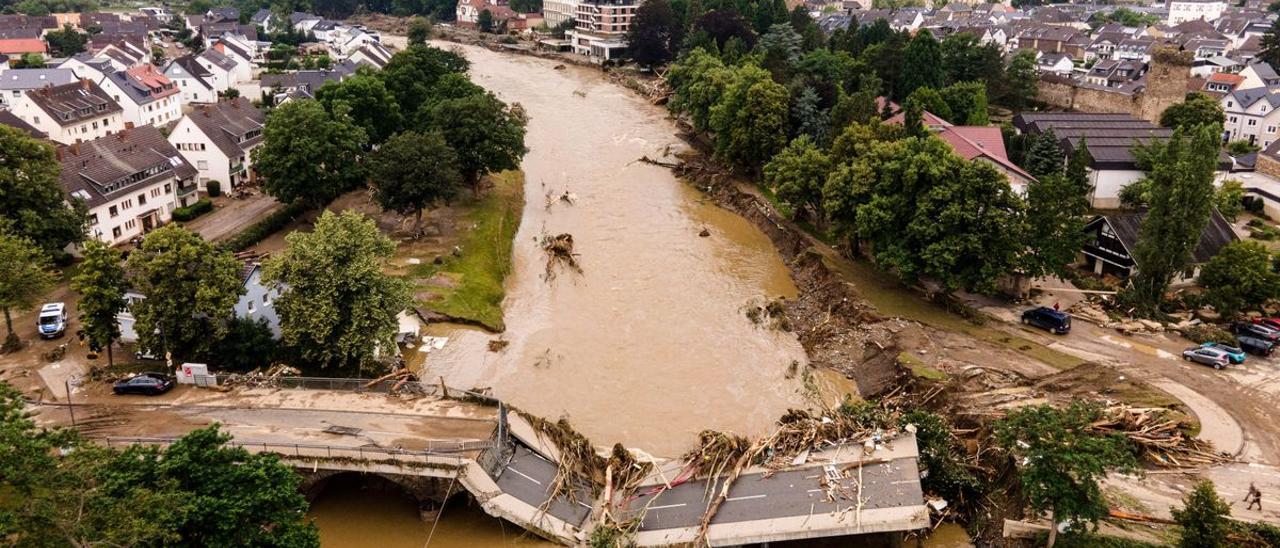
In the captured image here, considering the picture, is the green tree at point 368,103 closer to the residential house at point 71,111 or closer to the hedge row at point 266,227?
the hedge row at point 266,227

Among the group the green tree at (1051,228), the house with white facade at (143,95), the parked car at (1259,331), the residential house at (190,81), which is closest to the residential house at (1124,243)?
the green tree at (1051,228)

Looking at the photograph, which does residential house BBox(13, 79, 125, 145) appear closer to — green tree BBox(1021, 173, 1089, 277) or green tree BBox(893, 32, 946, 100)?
green tree BBox(1021, 173, 1089, 277)

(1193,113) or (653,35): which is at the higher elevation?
(653,35)

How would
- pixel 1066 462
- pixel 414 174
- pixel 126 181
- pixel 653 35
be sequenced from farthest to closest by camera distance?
pixel 653 35 → pixel 414 174 → pixel 126 181 → pixel 1066 462

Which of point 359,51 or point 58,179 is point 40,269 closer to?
point 58,179

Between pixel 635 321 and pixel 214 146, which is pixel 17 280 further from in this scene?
pixel 635 321

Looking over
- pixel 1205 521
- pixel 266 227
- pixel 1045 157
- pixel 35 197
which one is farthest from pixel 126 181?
pixel 1045 157
